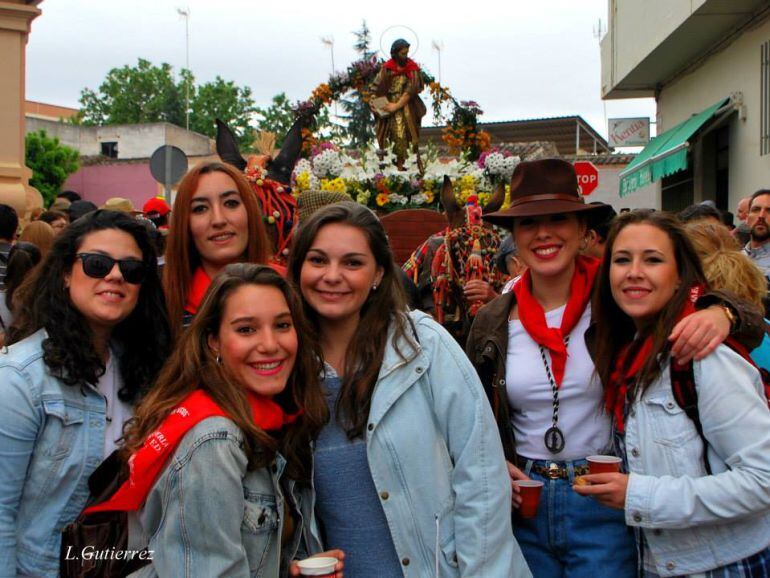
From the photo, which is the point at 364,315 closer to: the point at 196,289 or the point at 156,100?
the point at 196,289

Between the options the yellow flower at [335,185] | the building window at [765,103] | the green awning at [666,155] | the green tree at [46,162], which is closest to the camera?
the yellow flower at [335,185]

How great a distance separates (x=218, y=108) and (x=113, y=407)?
217 feet

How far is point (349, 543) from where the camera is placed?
7.88ft

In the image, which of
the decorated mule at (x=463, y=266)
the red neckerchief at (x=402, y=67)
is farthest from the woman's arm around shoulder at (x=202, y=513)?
the red neckerchief at (x=402, y=67)

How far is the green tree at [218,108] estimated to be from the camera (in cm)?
6406

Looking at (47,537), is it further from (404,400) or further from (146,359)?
(404,400)

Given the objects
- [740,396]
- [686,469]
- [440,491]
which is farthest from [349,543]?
[740,396]

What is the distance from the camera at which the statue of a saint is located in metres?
8.15

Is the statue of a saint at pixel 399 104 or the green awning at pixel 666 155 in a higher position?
the green awning at pixel 666 155

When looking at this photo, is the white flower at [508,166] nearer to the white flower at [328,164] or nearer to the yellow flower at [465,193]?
the yellow flower at [465,193]

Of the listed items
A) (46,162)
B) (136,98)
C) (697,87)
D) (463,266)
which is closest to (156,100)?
(136,98)

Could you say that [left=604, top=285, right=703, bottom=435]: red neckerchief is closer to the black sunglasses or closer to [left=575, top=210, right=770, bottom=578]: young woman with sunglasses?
[left=575, top=210, right=770, bottom=578]: young woman with sunglasses

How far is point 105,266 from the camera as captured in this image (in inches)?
100

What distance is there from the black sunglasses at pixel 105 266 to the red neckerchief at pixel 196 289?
17.8 inches
